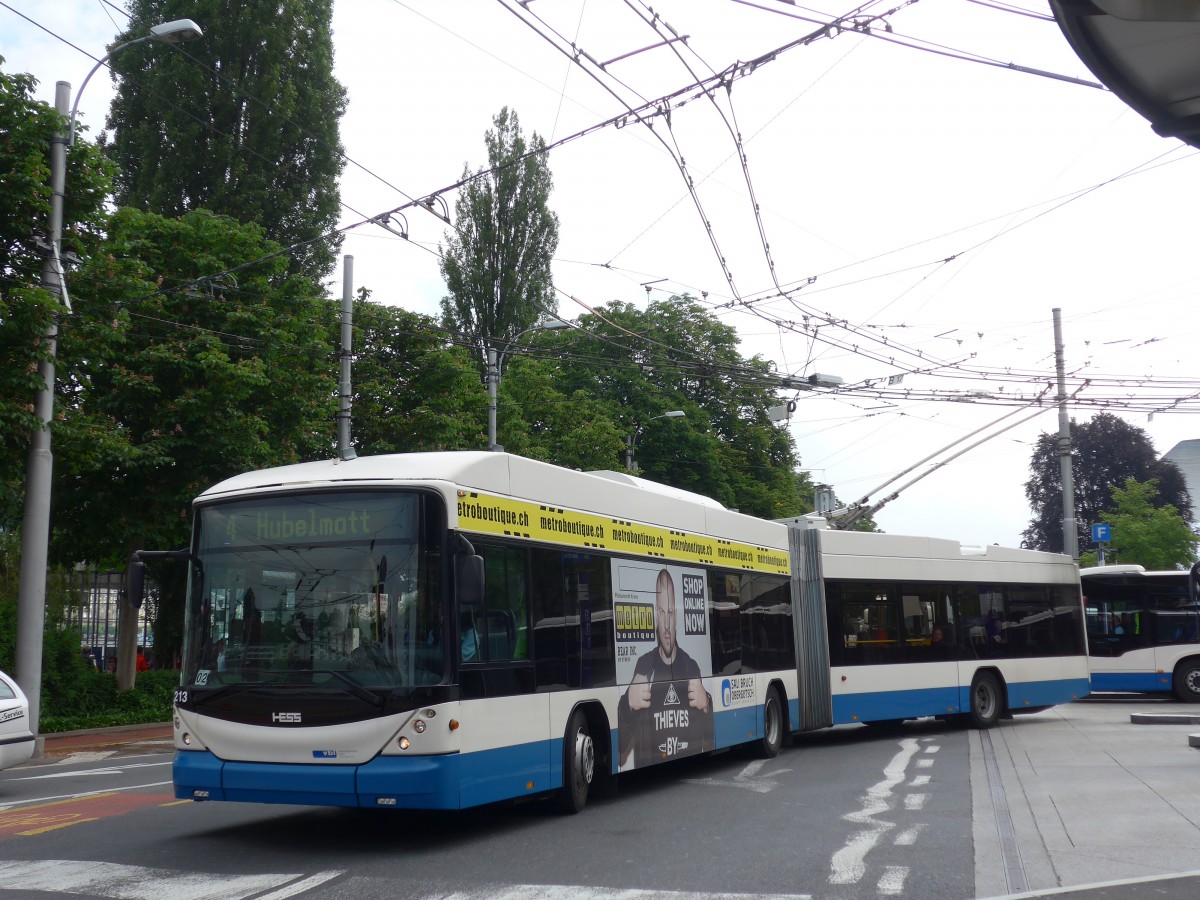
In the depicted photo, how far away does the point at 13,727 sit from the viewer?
13.1 m

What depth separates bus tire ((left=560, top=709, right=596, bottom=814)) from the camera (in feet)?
34.3

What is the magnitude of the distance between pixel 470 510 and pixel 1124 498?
4162cm

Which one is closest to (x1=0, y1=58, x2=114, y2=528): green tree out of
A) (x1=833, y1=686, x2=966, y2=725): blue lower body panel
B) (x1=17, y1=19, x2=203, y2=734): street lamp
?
(x1=17, y1=19, x2=203, y2=734): street lamp

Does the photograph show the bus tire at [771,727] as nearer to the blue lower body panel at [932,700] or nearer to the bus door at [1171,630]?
the blue lower body panel at [932,700]

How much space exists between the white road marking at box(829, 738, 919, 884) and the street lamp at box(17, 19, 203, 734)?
38.5 ft

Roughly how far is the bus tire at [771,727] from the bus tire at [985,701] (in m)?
5.01

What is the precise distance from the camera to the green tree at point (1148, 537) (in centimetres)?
4366

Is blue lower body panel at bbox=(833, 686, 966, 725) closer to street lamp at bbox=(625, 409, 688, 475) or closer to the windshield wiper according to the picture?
the windshield wiper

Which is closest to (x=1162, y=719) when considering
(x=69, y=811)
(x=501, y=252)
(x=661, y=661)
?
(x=661, y=661)

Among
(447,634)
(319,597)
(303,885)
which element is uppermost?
(319,597)

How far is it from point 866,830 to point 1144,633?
19.2 metres

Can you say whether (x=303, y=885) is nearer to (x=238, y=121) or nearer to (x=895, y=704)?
(x=895, y=704)

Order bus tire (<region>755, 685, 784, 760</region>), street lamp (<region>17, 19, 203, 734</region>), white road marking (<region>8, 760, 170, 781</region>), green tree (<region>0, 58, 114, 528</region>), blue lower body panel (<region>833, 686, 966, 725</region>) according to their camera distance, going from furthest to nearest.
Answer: street lamp (<region>17, 19, 203, 734</region>) → blue lower body panel (<region>833, 686, 966, 725</region>) → green tree (<region>0, 58, 114, 528</region>) → white road marking (<region>8, 760, 170, 781</region>) → bus tire (<region>755, 685, 784, 760</region>)

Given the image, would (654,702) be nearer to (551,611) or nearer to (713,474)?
(551,611)
